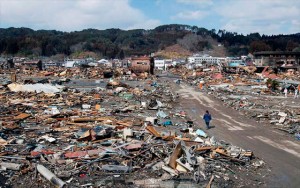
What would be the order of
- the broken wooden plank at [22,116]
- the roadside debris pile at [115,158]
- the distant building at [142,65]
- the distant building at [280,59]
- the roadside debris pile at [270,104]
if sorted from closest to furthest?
the roadside debris pile at [115,158]
the broken wooden plank at [22,116]
the roadside debris pile at [270,104]
the distant building at [142,65]
the distant building at [280,59]

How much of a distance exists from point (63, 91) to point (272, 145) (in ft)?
73.7

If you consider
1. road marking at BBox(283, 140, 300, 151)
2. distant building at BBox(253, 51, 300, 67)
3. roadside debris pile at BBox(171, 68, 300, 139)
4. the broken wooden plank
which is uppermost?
distant building at BBox(253, 51, 300, 67)

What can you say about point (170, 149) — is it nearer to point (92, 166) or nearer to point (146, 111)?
point (92, 166)

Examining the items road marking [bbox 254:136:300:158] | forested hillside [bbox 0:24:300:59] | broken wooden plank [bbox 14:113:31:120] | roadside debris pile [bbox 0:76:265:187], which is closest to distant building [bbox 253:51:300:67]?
forested hillside [bbox 0:24:300:59]

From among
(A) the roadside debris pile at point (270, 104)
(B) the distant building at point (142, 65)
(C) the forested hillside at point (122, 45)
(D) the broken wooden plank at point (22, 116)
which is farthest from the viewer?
(C) the forested hillside at point (122, 45)

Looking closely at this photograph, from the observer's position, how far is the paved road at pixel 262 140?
416 inches

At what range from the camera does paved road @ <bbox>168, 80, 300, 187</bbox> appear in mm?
10562

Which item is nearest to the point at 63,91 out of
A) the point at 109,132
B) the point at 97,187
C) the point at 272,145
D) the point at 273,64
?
the point at 109,132

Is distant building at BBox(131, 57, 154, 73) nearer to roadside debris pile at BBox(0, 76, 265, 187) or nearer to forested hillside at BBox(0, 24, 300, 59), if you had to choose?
roadside debris pile at BBox(0, 76, 265, 187)

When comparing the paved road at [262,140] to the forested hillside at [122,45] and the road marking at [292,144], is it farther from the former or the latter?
the forested hillside at [122,45]

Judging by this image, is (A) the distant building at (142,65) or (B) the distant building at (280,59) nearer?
(A) the distant building at (142,65)

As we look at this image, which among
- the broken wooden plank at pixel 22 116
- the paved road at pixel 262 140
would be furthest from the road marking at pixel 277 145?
the broken wooden plank at pixel 22 116

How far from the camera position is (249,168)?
10961 mm

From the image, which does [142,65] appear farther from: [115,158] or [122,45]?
[122,45]
